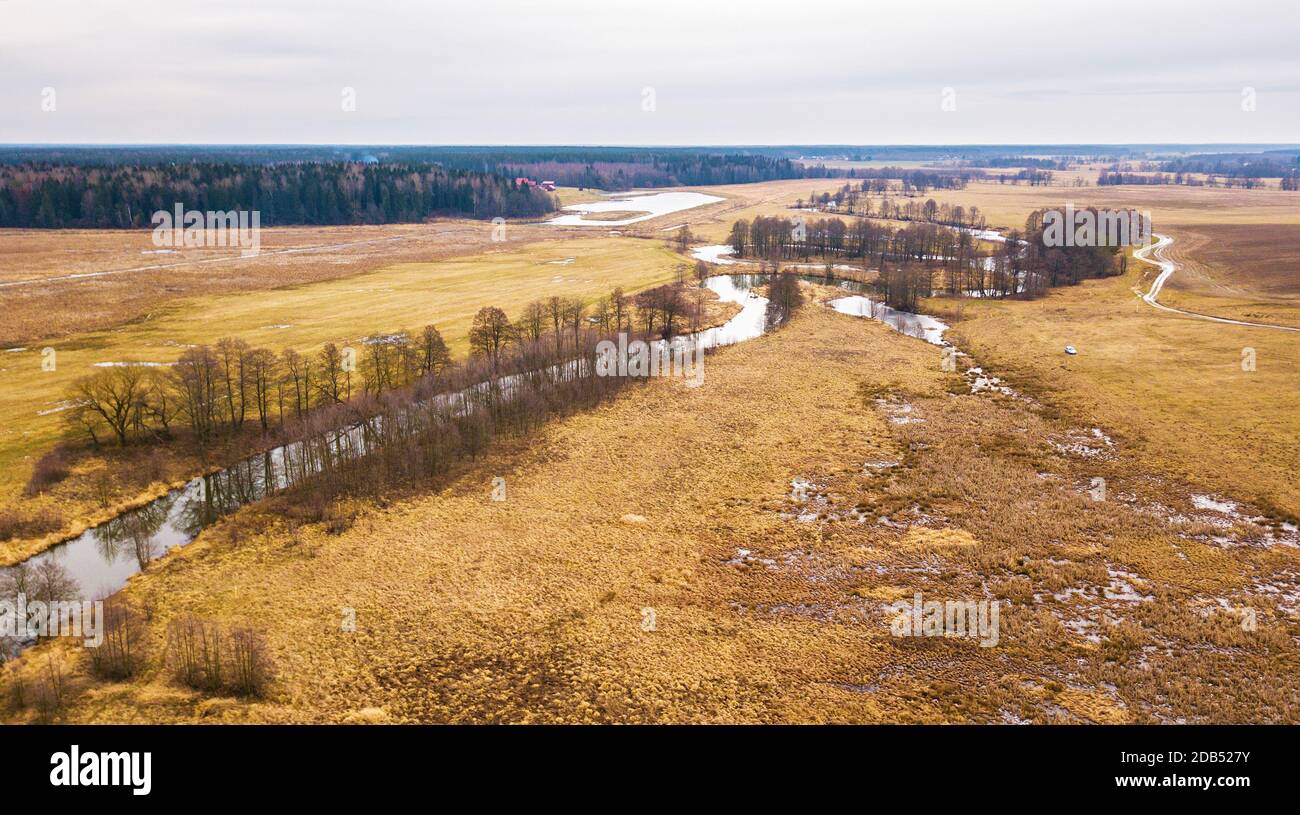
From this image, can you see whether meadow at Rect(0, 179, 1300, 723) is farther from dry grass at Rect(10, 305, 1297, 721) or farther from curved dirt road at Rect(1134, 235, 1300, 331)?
curved dirt road at Rect(1134, 235, 1300, 331)

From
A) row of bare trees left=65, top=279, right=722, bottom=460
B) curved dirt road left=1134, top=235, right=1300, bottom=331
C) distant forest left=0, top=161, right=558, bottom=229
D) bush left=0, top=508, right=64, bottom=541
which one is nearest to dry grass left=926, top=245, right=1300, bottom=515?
curved dirt road left=1134, top=235, right=1300, bottom=331

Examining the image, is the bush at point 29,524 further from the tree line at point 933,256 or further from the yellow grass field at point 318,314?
the tree line at point 933,256

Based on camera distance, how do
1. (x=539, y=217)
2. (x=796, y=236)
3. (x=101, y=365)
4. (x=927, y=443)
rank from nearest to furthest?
(x=927, y=443)
(x=101, y=365)
(x=796, y=236)
(x=539, y=217)

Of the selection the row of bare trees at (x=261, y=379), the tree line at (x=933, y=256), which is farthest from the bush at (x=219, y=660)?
the tree line at (x=933, y=256)

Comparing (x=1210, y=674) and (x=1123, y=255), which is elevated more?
(x=1123, y=255)

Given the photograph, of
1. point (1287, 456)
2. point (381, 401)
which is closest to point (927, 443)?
point (1287, 456)

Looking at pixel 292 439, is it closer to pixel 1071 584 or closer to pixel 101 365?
pixel 101 365

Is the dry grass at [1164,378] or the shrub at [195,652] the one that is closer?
the shrub at [195,652]
